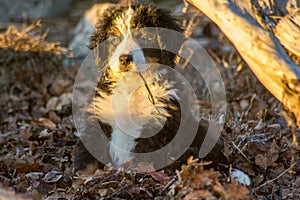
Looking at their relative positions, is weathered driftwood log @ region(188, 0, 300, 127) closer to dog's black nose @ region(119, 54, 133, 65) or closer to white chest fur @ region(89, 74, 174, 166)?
dog's black nose @ region(119, 54, 133, 65)

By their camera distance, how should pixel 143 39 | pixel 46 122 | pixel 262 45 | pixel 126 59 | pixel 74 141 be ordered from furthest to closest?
pixel 46 122 < pixel 74 141 < pixel 143 39 < pixel 126 59 < pixel 262 45

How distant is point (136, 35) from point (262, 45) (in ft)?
5.50

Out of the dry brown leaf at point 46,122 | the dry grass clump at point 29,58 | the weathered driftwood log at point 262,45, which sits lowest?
the dry brown leaf at point 46,122

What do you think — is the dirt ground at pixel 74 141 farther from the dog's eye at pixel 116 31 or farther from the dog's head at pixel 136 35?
the dog's eye at pixel 116 31

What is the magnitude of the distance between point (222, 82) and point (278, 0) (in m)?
4.08

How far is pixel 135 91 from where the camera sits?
5.64 metres

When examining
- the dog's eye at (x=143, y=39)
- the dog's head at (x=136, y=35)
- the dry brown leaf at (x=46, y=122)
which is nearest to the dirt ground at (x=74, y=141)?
the dry brown leaf at (x=46, y=122)

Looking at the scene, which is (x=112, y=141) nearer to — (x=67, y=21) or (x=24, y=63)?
(x=24, y=63)

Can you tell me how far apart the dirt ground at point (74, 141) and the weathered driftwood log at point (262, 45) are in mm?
611

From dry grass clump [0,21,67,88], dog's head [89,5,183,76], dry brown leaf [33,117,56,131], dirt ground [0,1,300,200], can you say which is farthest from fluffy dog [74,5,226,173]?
dry grass clump [0,21,67,88]

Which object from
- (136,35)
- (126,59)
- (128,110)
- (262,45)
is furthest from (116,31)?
(262,45)

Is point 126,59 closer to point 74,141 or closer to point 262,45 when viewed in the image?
point 262,45

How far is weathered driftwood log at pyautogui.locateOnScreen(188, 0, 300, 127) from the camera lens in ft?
13.8

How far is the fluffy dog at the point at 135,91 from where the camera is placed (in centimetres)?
545
